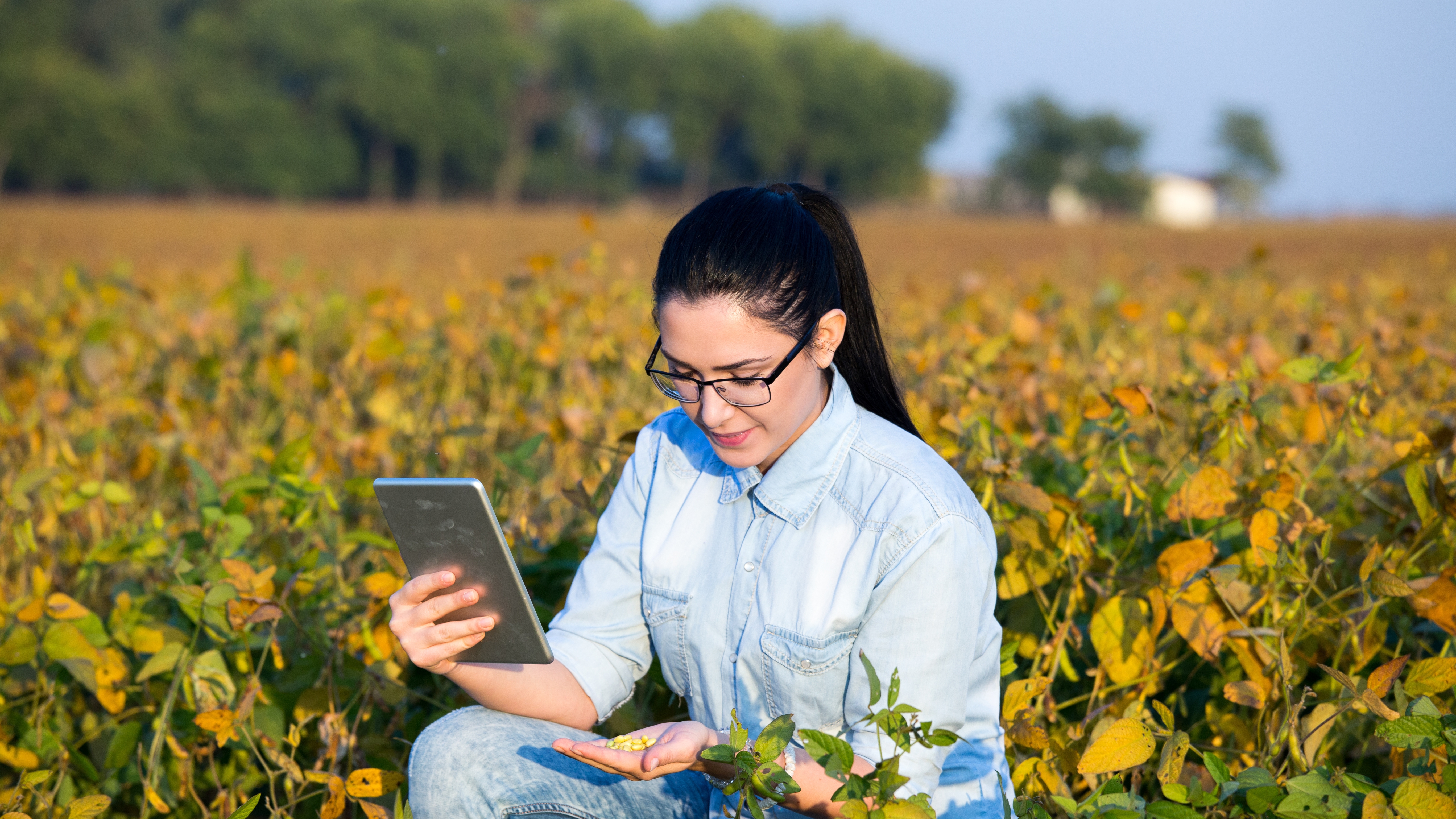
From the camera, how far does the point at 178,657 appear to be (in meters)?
1.71

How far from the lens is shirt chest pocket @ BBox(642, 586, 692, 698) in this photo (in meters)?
1.39

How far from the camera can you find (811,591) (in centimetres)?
126

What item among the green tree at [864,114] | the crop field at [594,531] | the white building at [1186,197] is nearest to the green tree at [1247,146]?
the white building at [1186,197]

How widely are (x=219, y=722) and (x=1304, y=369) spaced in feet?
5.26

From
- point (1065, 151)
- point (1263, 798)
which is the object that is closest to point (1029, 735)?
point (1263, 798)

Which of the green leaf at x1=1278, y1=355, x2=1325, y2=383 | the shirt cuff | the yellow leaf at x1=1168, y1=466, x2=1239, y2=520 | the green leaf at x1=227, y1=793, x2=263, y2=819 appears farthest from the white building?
the green leaf at x1=227, y1=793, x2=263, y2=819

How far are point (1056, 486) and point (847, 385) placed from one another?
68 cm

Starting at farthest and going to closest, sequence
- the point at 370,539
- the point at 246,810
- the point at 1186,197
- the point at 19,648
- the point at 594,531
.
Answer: the point at 1186,197 → the point at 594,531 → the point at 370,539 → the point at 19,648 → the point at 246,810

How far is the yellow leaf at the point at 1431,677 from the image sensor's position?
1.23 metres

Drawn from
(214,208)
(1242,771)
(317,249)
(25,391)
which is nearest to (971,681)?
(1242,771)

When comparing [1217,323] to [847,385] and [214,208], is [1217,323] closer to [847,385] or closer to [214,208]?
[847,385]

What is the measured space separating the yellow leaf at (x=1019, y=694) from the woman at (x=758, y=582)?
0.08 metres

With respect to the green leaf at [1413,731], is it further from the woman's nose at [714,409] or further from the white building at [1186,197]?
the white building at [1186,197]

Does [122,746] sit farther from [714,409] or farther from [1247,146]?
[1247,146]
